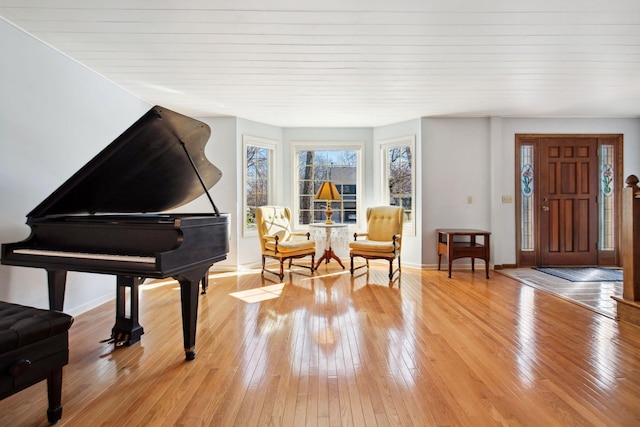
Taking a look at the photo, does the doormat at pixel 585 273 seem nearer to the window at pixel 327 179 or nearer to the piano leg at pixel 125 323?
the window at pixel 327 179

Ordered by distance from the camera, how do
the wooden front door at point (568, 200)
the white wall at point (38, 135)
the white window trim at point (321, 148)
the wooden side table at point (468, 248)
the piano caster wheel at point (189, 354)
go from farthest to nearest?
the white window trim at point (321, 148) → the wooden front door at point (568, 200) → the wooden side table at point (468, 248) → the white wall at point (38, 135) → the piano caster wheel at point (189, 354)

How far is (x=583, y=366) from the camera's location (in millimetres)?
2102

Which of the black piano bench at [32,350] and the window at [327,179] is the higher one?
the window at [327,179]

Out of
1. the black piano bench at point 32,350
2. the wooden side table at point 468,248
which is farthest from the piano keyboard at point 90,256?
the wooden side table at point 468,248

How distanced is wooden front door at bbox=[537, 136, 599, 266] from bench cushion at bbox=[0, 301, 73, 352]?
5972 mm

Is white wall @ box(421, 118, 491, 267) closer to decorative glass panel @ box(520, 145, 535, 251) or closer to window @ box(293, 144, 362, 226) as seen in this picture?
decorative glass panel @ box(520, 145, 535, 251)

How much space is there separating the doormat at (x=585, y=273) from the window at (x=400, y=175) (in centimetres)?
207

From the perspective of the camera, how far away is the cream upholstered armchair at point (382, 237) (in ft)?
14.7

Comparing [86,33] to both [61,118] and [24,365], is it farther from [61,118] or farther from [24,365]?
[24,365]

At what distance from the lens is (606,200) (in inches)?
205

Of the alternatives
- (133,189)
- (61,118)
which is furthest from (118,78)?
(133,189)

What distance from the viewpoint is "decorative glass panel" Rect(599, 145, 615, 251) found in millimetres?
5203

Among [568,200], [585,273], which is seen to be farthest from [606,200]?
[585,273]

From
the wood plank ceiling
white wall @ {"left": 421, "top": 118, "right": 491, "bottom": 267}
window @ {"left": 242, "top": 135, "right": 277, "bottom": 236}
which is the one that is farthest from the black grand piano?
white wall @ {"left": 421, "top": 118, "right": 491, "bottom": 267}
